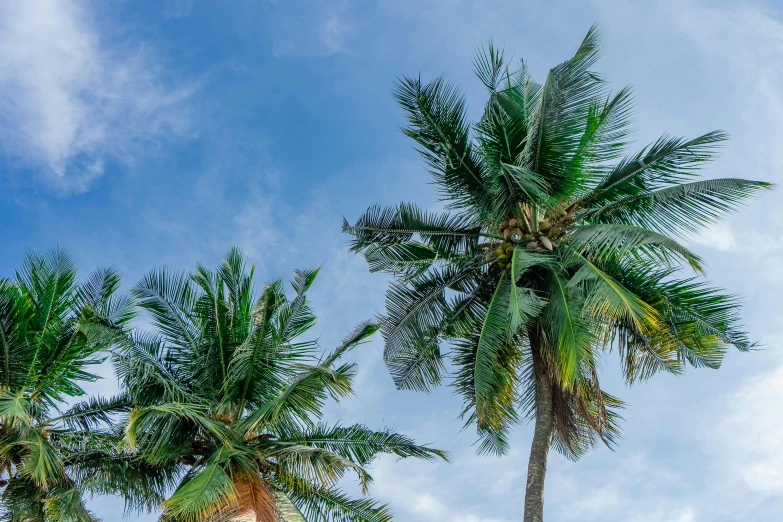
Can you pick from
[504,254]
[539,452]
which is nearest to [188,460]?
[539,452]

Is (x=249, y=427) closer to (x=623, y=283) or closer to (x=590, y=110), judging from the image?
(x=623, y=283)

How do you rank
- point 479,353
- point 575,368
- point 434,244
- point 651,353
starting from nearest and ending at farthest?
point 575,368 → point 479,353 → point 651,353 → point 434,244

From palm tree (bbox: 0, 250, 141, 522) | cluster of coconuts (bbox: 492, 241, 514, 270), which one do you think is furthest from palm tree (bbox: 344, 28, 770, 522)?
palm tree (bbox: 0, 250, 141, 522)

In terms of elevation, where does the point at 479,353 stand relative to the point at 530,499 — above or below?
above

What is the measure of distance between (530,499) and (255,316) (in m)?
6.01

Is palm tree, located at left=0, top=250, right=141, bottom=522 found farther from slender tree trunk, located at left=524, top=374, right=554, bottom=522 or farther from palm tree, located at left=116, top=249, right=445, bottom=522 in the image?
slender tree trunk, located at left=524, top=374, right=554, bottom=522

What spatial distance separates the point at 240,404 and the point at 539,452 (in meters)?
5.52

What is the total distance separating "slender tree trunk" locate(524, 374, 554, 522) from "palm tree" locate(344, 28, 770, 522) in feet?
0.08

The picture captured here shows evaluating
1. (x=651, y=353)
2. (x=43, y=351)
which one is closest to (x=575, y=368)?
(x=651, y=353)

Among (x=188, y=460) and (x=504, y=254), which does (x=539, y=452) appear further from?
(x=188, y=460)

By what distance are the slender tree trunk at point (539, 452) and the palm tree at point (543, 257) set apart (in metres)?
0.02

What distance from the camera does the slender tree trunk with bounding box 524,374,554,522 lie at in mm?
14219

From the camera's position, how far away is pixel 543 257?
15.2 meters

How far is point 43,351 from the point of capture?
1725cm
